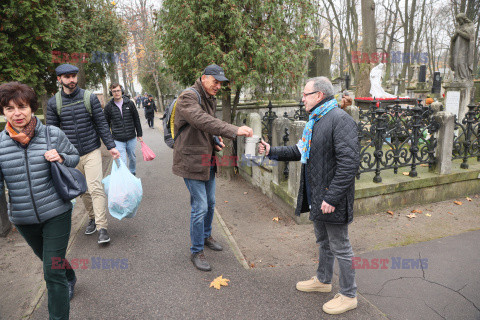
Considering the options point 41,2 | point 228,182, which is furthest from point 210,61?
point 41,2

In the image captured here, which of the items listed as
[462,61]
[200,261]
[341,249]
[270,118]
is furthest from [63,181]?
[462,61]

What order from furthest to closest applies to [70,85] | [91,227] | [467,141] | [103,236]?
[467,141] < [91,227] < [103,236] < [70,85]

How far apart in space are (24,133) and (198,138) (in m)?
1.52

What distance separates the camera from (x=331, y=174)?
2686mm

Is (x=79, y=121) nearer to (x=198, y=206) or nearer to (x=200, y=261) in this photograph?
(x=198, y=206)

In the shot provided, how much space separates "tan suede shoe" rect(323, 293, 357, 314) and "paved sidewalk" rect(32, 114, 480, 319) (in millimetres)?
59

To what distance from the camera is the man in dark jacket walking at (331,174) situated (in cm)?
256

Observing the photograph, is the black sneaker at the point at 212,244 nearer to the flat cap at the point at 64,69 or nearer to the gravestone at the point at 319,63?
the flat cap at the point at 64,69

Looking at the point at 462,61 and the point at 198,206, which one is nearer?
the point at 198,206

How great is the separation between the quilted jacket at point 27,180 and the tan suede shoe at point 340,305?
2.38m

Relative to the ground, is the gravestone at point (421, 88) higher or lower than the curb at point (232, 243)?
higher

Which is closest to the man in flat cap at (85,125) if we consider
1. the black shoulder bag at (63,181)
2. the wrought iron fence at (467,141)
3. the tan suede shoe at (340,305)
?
the black shoulder bag at (63,181)

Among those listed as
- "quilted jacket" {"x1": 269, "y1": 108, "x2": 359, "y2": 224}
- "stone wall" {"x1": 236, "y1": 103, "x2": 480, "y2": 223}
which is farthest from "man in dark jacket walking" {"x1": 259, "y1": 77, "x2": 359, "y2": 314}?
"stone wall" {"x1": 236, "y1": 103, "x2": 480, "y2": 223}

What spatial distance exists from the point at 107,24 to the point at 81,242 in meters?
12.0
